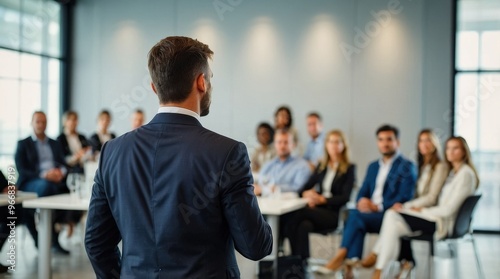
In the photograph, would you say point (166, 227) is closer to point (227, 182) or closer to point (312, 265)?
point (227, 182)

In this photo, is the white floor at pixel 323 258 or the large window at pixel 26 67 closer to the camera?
the white floor at pixel 323 258

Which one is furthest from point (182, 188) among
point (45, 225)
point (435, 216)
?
point (435, 216)

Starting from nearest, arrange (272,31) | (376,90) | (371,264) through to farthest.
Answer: (371,264)
(376,90)
(272,31)

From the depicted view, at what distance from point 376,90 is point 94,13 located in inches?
179

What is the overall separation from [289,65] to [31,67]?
362 centimetres

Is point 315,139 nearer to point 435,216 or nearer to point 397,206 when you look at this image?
point 397,206

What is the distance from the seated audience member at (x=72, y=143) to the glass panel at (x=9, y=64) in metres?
1.60

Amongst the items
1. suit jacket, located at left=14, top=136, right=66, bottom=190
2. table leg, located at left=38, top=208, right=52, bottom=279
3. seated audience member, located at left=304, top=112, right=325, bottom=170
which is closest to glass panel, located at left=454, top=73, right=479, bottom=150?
seated audience member, located at left=304, top=112, right=325, bottom=170

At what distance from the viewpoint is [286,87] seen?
9086 millimetres

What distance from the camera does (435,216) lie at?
5211 millimetres

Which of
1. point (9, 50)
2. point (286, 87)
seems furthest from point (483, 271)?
point (9, 50)

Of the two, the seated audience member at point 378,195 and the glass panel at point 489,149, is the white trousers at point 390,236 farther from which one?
the glass panel at point 489,149

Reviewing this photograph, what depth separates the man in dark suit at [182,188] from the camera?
167cm

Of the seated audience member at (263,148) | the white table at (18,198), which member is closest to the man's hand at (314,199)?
the seated audience member at (263,148)
